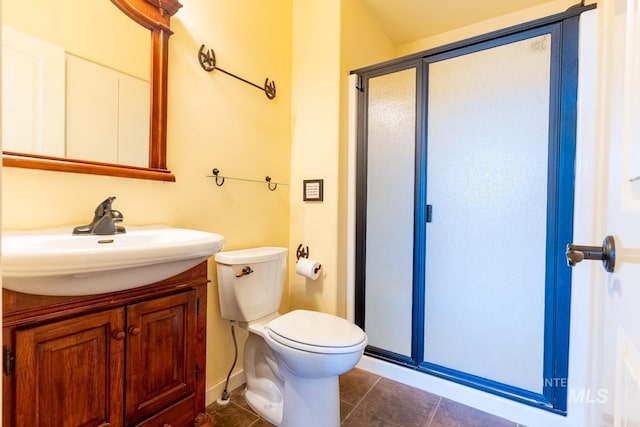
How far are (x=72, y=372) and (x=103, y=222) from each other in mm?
468

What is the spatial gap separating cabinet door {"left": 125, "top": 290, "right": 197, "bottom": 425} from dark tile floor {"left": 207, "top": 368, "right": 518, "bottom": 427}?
Answer: 1.58ft

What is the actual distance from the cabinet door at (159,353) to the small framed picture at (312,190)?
40.2 inches

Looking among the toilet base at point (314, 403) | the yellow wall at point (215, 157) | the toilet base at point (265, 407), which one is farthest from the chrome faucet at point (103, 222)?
the toilet base at point (265, 407)

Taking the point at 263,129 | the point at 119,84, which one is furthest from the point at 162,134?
the point at 263,129

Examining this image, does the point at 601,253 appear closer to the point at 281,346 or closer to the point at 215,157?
the point at 281,346

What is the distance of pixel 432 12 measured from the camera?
2.23 metres

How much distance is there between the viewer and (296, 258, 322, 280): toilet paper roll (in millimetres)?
1892

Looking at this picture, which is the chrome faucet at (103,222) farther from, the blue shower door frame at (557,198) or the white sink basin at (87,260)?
the blue shower door frame at (557,198)

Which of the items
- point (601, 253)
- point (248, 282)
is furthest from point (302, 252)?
point (601, 253)

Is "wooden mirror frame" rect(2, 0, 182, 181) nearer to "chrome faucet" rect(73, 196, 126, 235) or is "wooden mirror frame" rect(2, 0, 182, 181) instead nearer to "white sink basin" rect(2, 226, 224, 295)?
"chrome faucet" rect(73, 196, 126, 235)

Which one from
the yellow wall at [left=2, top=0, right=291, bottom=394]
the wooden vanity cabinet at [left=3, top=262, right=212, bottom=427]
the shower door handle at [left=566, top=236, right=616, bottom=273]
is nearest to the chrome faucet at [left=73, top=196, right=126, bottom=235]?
the yellow wall at [left=2, top=0, right=291, bottom=394]

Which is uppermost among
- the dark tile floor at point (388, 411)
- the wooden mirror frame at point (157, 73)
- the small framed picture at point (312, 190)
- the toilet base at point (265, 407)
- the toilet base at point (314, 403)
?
the wooden mirror frame at point (157, 73)

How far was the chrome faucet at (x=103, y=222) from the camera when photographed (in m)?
1.07

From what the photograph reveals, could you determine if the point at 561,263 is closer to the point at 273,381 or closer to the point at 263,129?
the point at 273,381
